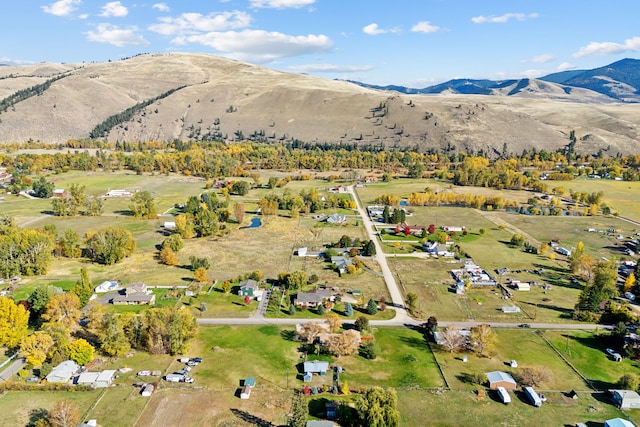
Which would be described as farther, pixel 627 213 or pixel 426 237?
pixel 627 213

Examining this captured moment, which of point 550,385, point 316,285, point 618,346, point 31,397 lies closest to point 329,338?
point 316,285

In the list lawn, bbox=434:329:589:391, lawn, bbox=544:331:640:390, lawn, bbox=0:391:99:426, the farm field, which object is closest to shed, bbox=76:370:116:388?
lawn, bbox=0:391:99:426

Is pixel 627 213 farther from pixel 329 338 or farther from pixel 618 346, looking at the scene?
pixel 329 338

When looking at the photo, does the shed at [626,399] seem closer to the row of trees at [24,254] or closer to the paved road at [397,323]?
the paved road at [397,323]

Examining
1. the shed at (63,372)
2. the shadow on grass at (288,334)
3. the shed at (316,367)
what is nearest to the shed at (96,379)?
the shed at (63,372)

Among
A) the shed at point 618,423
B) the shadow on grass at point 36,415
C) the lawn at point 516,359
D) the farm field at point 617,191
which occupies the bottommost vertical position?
the shadow on grass at point 36,415

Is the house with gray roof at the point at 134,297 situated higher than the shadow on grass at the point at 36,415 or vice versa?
the house with gray roof at the point at 134,297
